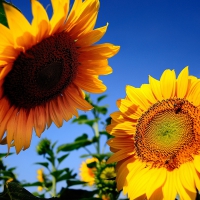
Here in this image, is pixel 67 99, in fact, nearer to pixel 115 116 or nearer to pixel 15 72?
pixel 115 116

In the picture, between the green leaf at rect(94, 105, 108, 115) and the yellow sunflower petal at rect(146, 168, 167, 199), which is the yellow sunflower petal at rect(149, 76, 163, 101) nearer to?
the yellow sunflower petal at rect(146, 168, 167, 199)

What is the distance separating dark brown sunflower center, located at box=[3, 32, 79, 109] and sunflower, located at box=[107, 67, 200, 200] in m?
0.34

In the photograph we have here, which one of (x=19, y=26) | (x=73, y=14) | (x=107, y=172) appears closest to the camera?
(x=19, y=26)

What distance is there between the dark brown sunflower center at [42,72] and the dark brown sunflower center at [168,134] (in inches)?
19.6

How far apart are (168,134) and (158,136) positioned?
7cm

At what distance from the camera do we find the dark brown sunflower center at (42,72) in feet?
5.57

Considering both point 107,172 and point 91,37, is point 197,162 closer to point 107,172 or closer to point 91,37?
point 91,37

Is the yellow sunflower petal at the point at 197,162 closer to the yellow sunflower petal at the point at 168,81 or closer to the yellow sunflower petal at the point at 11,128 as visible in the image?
the yellow sunflower petal at the point at 168,81

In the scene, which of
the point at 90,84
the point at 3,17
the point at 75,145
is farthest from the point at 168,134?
the point at 75,145

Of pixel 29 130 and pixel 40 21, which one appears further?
pixel 29 130

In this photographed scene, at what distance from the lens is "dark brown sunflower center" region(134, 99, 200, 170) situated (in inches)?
76.7

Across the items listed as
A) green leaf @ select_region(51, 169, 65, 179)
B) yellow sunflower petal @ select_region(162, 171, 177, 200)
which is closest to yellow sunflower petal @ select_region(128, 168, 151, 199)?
yellow sunflower petal @ select_region(162, 171, 177, 200)

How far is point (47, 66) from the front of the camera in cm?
181

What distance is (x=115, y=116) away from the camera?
2064mm
